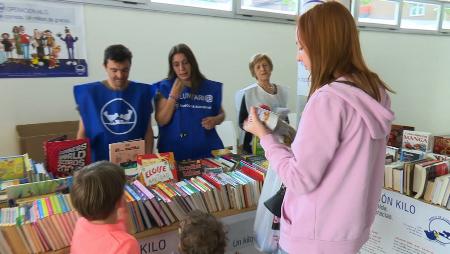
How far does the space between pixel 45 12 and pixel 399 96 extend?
5.39m

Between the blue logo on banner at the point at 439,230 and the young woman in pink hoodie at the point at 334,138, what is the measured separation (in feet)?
3.07

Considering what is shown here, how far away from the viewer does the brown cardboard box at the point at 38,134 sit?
2.82 meters

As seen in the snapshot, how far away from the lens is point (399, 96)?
5844mm

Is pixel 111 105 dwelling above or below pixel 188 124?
above

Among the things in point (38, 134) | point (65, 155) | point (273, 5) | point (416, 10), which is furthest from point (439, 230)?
point (416, 10)

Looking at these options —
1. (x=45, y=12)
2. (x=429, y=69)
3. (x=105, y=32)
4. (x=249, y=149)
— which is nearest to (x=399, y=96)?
(x=429, y=69)

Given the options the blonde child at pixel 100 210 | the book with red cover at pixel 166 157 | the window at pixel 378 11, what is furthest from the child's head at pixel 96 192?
the window at pixel 378 11

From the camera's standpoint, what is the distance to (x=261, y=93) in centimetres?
313

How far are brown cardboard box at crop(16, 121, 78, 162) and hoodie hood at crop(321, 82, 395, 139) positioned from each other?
8.43 ft

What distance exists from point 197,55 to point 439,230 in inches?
109

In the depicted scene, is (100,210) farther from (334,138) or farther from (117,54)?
(117,54)

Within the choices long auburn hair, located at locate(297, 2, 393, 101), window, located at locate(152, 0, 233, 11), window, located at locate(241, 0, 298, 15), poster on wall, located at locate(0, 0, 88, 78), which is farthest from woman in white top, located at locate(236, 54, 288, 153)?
long auburn hair, located at locate(297, 2, 393, 101)

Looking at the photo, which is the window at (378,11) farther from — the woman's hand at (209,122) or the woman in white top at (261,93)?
the woman's hand at (209,122)

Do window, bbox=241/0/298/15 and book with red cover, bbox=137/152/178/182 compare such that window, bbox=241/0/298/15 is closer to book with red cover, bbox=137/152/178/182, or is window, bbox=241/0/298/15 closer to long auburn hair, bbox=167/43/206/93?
long auburn hair, bbox=167/43/206/93
